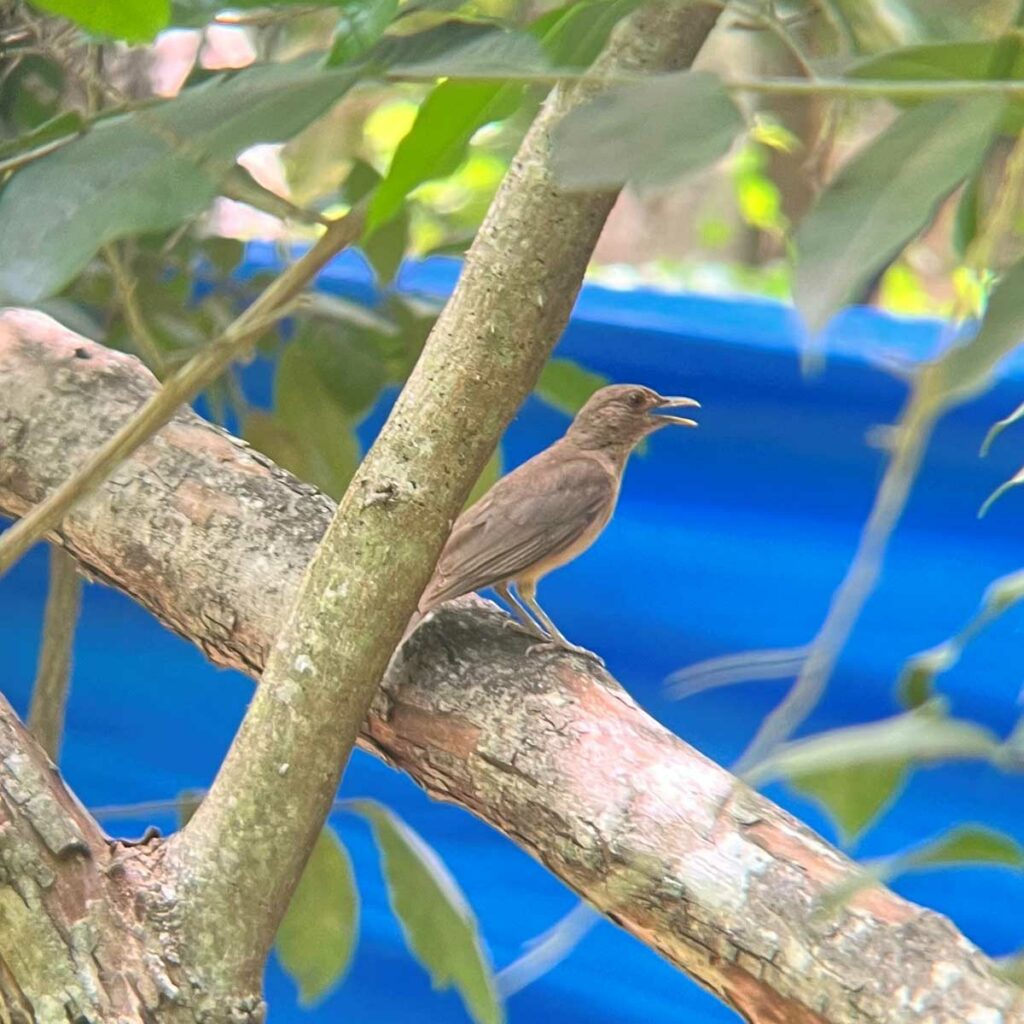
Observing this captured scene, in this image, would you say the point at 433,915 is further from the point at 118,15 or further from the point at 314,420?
the point at 118,15

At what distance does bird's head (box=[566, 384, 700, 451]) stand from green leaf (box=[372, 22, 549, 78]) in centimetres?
183

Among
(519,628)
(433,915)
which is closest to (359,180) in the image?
(519,628)

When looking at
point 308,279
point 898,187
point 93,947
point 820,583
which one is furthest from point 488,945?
point 898,187

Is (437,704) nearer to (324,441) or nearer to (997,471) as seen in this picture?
(324,441)

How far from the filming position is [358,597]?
1.15m

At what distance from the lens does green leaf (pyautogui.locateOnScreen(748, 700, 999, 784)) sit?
31 cm

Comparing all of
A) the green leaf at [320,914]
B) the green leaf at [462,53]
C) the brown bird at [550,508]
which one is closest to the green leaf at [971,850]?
the green leaf at [462,53]

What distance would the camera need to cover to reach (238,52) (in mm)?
3404

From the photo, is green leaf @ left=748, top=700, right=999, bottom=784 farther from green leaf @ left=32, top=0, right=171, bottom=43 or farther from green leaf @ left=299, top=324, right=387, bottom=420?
green leaf @ left=299, top=324, right=387, bottom=420

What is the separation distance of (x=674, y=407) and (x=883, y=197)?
2.00 metres

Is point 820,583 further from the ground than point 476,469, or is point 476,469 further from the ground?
point 820,583

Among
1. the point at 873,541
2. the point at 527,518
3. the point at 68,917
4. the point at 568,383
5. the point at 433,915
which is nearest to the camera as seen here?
the point at 873,541

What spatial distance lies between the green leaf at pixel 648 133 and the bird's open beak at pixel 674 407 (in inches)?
75.0

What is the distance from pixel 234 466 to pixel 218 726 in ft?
3.24
